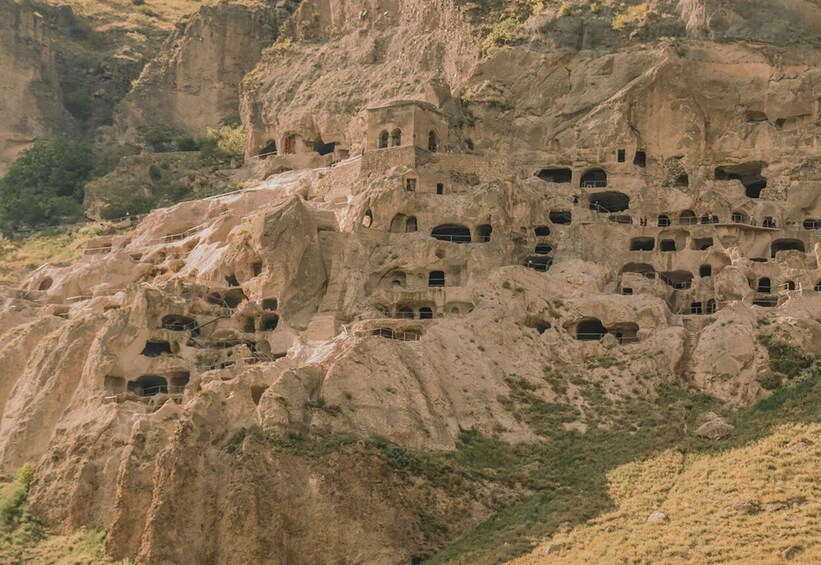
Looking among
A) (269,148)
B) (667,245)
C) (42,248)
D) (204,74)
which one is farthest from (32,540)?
(204,74)

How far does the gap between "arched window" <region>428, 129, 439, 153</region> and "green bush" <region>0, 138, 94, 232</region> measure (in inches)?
1122

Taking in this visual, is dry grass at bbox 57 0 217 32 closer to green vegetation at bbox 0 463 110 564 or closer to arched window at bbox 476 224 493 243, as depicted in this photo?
arched window at bbox 476 224 493 243

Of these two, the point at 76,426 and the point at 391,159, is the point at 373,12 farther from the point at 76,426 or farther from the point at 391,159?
the point at 76,426

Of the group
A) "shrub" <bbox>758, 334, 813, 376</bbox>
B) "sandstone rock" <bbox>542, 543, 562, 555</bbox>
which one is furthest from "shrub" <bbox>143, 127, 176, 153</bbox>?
"sandstone rock" <bbox>542, 543, 562, 555</bbox>

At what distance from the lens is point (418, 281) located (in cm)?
7175

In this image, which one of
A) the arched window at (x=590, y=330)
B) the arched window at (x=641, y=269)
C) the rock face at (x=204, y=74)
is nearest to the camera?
the arched window at (x=590, y=330)

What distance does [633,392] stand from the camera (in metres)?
64.0

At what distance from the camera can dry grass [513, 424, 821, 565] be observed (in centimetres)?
5109

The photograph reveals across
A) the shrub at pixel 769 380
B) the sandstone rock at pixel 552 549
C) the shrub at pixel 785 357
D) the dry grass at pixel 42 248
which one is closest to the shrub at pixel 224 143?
the dry grass at pixel 42 248

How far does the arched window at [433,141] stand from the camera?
7962cm

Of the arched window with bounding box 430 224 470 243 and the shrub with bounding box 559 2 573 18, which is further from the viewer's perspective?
the shrub with bounding box 559 2 573 18

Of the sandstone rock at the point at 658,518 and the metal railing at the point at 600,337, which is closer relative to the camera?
the sandstone rock at the point at 658,518

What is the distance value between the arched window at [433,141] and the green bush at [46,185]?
28.5m

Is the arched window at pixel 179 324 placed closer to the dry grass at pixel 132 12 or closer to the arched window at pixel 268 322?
the arched window at pixel 268 322
